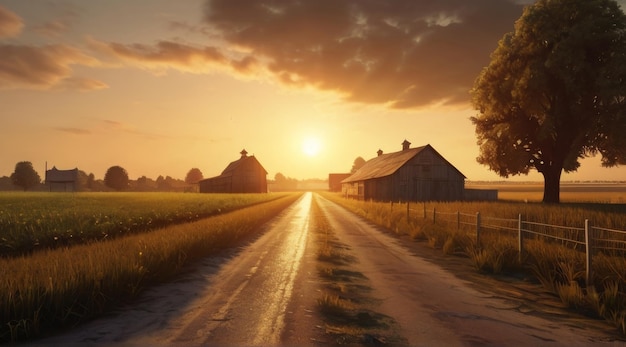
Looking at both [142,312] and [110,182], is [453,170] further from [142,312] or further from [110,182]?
[110,182]

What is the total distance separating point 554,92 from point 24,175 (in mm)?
132772

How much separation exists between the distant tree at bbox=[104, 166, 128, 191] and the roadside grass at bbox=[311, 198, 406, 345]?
4949 inches

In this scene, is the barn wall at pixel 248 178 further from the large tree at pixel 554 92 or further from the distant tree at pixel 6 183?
the distant tree at pixel 6 183

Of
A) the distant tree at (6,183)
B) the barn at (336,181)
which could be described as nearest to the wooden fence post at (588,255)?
the barn at (336,181)

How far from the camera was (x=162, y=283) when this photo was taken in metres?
8.95

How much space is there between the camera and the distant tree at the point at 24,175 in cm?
11431

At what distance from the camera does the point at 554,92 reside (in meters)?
30.2

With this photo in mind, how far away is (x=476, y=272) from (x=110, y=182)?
128028 mm

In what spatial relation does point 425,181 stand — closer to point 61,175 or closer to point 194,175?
point 61,175

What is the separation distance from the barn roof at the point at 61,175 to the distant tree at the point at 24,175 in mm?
14185

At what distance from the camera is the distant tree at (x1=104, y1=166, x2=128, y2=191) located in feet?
396

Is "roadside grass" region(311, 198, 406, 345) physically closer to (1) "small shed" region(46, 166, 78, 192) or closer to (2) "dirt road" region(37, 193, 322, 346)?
(2) "dirt road" region(37, 193, 322, 346)

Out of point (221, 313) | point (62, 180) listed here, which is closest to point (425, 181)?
point (221, 313)

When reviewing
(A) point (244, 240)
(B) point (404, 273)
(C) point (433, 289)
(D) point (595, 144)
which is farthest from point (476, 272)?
(D) point (595, 144)
